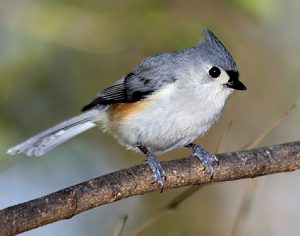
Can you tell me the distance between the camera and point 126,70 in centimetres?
589

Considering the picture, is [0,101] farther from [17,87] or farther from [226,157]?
[226,157]

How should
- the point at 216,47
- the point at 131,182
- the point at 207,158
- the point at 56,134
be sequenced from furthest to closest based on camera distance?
the point at 56,134 → the point at 216,47 → the point at 207,158 → the point at 131,182

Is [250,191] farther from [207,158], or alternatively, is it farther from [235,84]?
[235,84]

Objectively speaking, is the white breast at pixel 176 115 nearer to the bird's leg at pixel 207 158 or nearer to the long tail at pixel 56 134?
the bird's leg at pixel 207 158

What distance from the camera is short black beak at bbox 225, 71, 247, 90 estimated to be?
3795mm

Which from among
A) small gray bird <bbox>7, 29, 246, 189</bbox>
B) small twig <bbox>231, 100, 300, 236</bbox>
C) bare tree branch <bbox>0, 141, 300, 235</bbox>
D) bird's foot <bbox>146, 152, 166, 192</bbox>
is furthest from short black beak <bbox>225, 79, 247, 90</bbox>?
bird's foot <bbox>146, 152, 166, 192</bbox>

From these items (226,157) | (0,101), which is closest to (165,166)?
(226,157)

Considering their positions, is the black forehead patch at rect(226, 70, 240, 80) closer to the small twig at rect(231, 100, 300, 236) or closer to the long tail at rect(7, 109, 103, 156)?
the small twig at rect(231, 100, 300, 236)

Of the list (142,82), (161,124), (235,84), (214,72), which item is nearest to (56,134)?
(142,82)

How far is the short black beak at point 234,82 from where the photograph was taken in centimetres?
379

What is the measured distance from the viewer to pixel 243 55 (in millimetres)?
5723

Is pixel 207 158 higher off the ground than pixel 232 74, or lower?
lower

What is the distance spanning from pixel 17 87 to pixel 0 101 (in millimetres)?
293

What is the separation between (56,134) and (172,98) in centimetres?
94
